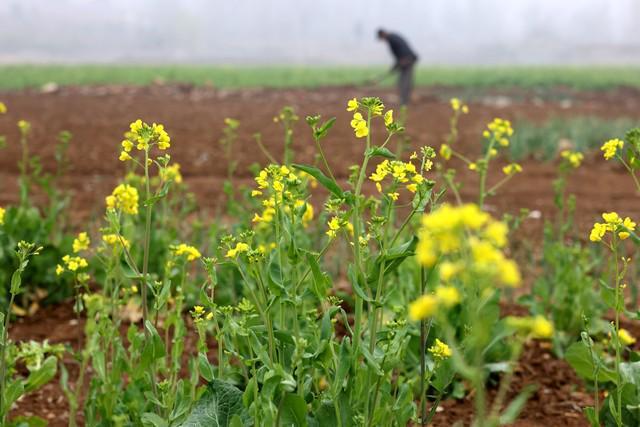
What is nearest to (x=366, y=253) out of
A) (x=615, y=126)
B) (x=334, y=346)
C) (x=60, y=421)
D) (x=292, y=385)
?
(x=334, y=346)

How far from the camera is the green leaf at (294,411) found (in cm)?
209

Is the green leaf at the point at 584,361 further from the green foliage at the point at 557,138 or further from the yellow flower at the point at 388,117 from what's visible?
the green foliage at the point at 557,138

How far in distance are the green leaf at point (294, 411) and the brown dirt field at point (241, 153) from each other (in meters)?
1.16

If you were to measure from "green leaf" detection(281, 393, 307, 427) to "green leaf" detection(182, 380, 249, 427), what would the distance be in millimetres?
180

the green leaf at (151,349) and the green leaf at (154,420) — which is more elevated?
the green leaf at (151,349)

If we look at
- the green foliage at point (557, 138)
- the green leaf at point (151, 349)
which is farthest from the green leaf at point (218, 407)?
the green foliage at point (557, 138)

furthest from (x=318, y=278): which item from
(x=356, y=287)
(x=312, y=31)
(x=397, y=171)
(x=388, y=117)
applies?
(x=312, y=31)

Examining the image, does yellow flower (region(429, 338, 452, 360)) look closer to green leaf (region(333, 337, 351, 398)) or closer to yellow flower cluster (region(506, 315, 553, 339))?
green leaf (region(333, 337, 351, 398))

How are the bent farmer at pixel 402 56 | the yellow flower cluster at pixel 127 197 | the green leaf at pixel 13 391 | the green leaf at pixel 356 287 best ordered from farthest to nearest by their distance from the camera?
the bent farmer at pixel 402 56 < the yellow flower cluster at pixel 127 197 < the green leaf at pixel 13 391 < the green leaf at pixel 356 287

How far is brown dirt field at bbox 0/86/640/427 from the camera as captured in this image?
355 centimetres

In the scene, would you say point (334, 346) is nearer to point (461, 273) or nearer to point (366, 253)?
point (366, 253)

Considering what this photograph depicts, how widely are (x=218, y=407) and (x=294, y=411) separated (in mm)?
274

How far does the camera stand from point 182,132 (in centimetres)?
1296

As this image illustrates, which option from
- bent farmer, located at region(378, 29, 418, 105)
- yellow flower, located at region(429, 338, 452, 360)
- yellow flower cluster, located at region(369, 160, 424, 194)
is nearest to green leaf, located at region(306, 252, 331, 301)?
yellow flower cluster, located at region(369, 160, 424, 194)
